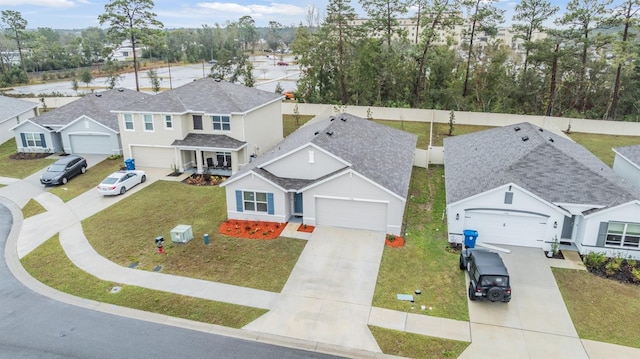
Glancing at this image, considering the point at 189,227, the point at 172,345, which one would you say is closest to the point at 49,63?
the point at 189,227

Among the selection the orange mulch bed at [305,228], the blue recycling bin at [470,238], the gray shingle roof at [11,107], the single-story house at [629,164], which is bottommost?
the orange mulch bed at [305,228]

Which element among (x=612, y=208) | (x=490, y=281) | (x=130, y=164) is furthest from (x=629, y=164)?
(x=130, y=164)

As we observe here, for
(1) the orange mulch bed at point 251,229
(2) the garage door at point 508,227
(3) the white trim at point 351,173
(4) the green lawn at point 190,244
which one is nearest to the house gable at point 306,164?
(3) the white trim at point 351,173

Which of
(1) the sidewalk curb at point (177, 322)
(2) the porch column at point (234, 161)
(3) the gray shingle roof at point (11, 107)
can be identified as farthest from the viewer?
(3) the gray shingle roof at point (11, 107)

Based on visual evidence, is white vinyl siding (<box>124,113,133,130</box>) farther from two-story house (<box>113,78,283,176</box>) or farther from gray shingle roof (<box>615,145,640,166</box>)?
gray shingle roof (<box>615,145,640,166</box>)

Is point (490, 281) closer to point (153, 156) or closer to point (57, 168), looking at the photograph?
point (153, 156)

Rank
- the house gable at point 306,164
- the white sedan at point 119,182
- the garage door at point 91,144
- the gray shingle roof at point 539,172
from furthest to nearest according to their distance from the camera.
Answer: the garage door at point 91,144 → the white sedan at point 119,182 → the house gable at point 306,164 → the gray shingle roof at point 539,172

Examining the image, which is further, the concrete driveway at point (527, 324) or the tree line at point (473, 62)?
the tree line at point (473, 62)

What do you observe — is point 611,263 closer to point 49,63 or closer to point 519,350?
point 519,350

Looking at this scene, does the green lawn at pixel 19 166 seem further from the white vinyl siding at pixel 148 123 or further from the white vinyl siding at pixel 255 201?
the white vinyl siding at pixel 255 201
